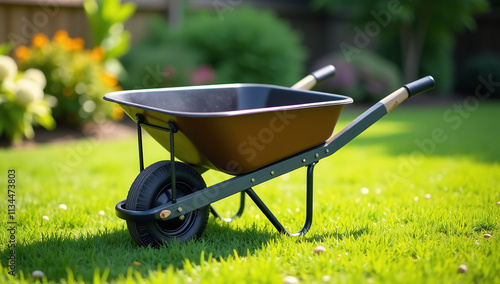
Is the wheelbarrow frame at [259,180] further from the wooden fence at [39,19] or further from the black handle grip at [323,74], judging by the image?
the wooden fence at [39,19]

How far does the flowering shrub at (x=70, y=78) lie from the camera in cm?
595

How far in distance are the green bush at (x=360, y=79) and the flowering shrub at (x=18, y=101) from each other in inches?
218

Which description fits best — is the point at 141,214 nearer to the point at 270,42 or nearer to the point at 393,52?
the point at 270,42

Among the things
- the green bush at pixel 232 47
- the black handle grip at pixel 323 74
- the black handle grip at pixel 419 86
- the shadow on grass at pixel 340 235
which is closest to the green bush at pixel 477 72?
the green bush at pixel 232 47

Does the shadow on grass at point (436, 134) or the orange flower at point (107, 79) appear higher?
the orange flower at point (107, 79)

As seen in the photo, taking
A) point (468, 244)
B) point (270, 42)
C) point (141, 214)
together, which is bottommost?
point (468, 244)

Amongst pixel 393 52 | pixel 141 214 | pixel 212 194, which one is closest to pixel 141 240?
pixel 141 214

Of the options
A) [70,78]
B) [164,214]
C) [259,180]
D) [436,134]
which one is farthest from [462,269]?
[70,78]

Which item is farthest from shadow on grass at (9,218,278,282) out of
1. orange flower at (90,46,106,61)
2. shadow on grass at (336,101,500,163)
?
orange flower at (90,46,106,61)

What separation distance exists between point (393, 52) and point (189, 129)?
35.3ft

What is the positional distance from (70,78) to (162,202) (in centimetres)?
421

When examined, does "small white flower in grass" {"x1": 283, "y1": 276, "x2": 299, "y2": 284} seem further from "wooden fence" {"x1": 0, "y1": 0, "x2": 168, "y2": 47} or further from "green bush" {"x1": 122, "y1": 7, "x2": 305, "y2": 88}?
"wooden fence" {"x1": 0, "y1": 0, "x2": 168, "y2": 47}

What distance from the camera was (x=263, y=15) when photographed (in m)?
8.75

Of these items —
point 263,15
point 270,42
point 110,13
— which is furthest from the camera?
point 263,15
